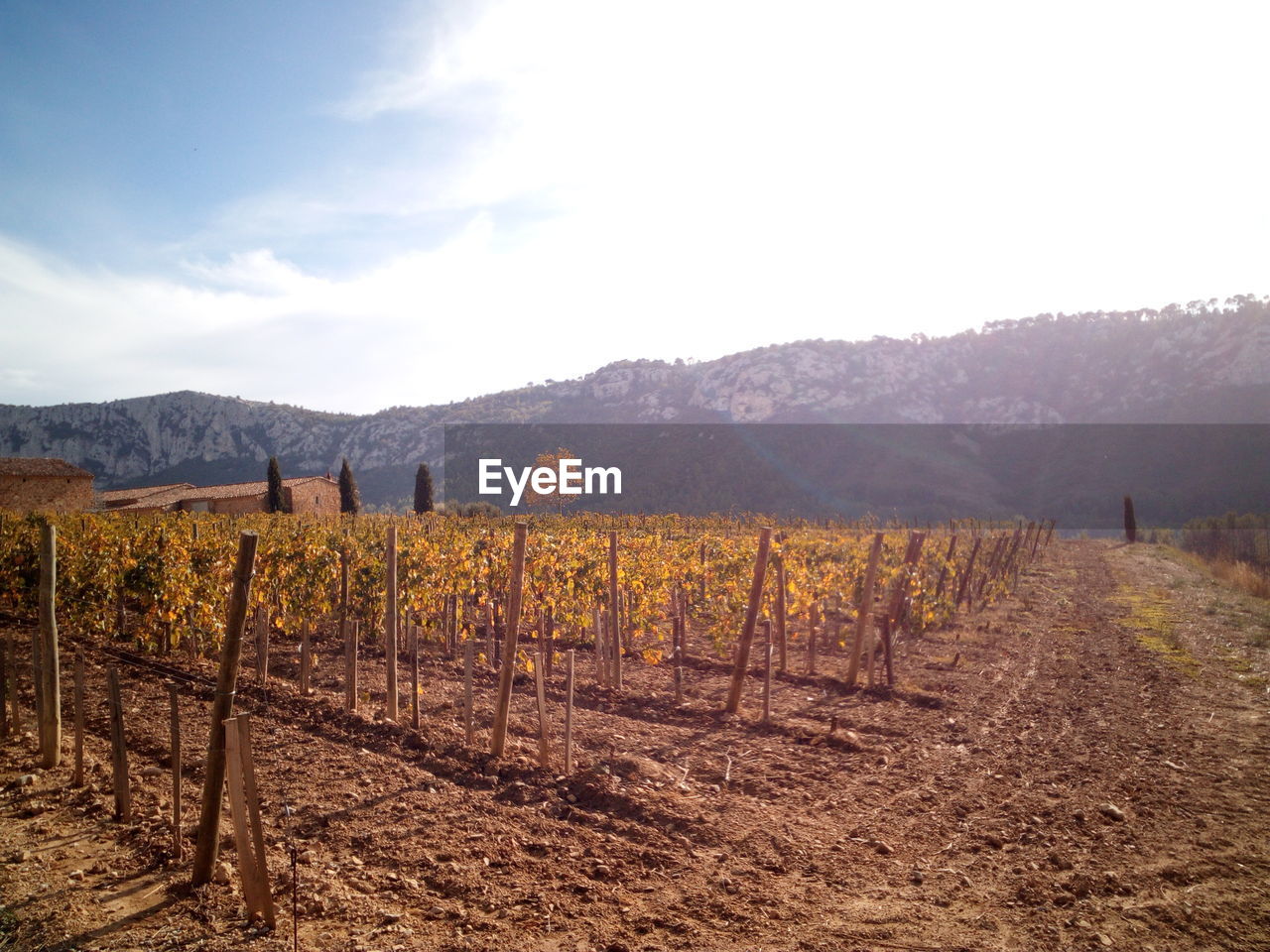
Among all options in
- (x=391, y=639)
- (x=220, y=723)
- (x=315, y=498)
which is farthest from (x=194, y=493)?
(x=220, y=723)

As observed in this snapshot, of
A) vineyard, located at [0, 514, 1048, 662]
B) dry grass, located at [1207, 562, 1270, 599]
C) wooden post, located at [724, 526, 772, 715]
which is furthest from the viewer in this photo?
dry grass, located at [1207, 562, 1270, 599]

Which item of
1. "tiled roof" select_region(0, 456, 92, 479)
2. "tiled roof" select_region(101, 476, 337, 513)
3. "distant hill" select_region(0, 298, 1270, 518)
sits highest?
"distant hill" select_region(0, 298, 1270, 518)

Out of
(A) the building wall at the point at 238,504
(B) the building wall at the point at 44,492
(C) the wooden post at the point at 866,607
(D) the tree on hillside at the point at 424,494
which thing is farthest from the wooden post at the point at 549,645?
(A) the building wall at the point at 238,504

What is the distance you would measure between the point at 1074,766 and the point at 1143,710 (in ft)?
8.96

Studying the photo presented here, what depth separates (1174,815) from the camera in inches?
197

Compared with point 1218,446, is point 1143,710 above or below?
below

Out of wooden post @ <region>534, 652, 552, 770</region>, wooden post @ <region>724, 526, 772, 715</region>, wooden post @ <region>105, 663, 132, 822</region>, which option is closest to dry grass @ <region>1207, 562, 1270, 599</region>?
wooden post @ <region>724, 526, 772, 715</region>

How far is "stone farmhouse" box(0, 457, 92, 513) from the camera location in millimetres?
34156

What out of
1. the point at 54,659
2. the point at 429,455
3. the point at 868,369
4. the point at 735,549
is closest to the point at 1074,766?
the point at 735,549

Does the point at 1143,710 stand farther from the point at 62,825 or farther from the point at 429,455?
the point at 429,455

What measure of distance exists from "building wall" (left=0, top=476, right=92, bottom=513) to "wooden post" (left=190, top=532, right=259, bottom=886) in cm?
3793

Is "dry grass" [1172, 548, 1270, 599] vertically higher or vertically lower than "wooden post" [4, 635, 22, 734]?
lower

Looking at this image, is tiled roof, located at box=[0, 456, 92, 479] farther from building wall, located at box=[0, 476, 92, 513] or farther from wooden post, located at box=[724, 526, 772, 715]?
wooden post, located at box=[724, 526, 772, 715]

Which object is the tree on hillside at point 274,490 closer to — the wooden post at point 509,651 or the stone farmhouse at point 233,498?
the stone farmhouse at point 233,498
